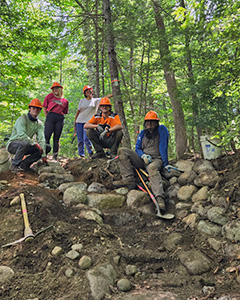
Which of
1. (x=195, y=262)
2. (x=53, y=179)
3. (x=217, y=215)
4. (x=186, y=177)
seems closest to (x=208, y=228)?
(x=217, y=215)

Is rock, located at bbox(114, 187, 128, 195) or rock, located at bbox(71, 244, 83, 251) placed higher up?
rock, located at bbox(114, 187, 128, 195)

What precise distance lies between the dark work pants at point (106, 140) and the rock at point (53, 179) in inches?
47.5

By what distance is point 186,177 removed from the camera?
4902mm

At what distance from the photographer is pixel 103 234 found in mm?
3393

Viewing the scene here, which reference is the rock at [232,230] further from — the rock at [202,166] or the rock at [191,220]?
the rock at [202,166]

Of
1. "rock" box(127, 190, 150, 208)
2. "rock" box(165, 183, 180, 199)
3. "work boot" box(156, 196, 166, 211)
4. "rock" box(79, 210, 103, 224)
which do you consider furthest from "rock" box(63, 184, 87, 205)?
"rock" box(165, 183, 180, 199)

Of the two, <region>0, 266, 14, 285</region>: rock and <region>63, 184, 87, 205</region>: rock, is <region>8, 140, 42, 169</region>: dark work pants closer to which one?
<region>63, 184, 87, 205</region>: rock

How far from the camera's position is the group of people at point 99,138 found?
4.99m

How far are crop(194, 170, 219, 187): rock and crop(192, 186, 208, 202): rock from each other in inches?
4.8

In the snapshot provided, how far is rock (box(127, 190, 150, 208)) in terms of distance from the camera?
4590 millimetres

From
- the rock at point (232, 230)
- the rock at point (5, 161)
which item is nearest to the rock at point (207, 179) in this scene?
the rock at point (232, 230)

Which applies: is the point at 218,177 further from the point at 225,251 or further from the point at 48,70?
the point at 48,70

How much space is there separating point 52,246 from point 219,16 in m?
3.97

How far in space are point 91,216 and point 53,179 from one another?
1933 mm
